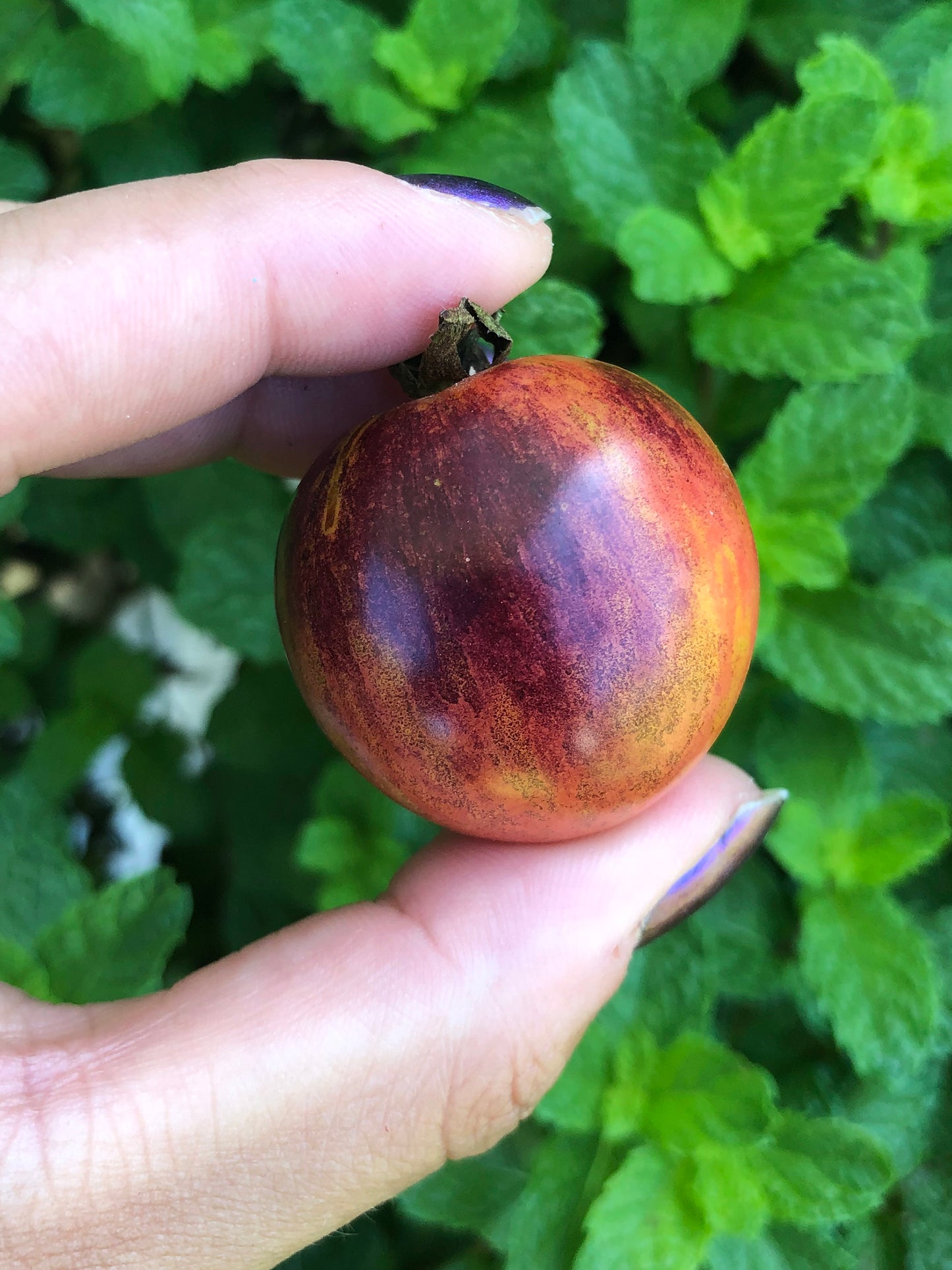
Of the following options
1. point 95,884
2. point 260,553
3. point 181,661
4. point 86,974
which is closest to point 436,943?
point 86,974

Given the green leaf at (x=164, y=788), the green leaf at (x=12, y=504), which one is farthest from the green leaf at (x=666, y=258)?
the green leaf at (x=164, y=788)

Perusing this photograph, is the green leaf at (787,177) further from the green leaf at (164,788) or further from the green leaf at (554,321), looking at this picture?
the green leaf at (164,788)

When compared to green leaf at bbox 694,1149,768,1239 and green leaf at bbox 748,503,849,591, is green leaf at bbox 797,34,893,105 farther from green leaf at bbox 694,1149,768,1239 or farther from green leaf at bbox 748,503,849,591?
green leaf at bbox 694,1149,768,1239

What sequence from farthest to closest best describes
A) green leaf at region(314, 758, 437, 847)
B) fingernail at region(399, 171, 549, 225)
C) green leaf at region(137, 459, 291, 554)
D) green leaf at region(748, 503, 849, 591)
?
green leaf at region(137, 459, 291, 554), green leaf at region(314, 758, 437, 847), green leaf at region(748, 503, 849, 591), fingernail at region(399, 171, 549, 225)

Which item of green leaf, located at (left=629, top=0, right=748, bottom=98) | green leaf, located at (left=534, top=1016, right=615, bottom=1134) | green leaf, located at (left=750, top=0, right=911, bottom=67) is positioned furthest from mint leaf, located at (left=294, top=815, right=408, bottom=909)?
green leaf, located at (left=750, top=0, right=911, bottom=67)

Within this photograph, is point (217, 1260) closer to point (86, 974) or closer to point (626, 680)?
point (86, 974)
